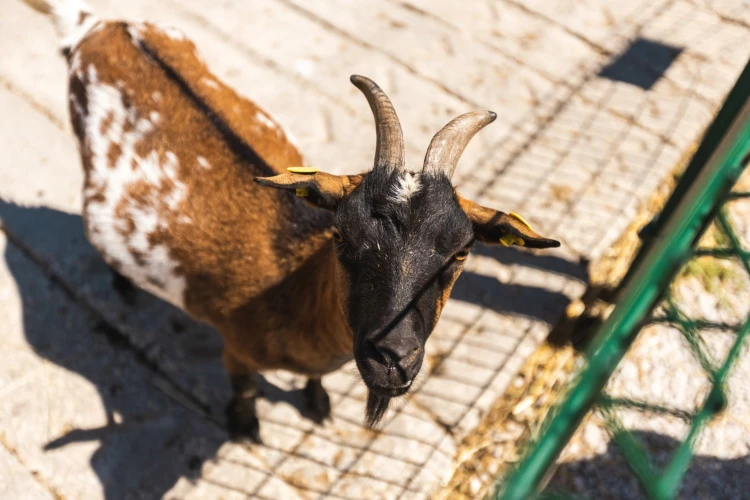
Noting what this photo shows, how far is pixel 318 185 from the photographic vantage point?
8.07 feet

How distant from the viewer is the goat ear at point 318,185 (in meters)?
2.42

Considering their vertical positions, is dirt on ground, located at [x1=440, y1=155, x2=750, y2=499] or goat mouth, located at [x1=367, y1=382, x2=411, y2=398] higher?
goat mouth, located at [x1=367, y1=382, x2=411, y2=398]

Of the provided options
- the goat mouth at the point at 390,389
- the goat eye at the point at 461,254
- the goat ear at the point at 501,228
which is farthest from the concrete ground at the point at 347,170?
the goat ear at the point at 501,228

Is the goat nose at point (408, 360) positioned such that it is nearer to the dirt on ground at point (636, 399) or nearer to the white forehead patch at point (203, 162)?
the dirt on ground at point (636, 399)

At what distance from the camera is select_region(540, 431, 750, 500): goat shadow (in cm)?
339

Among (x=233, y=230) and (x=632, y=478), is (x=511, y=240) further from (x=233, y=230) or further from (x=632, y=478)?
(x=632, y=478)

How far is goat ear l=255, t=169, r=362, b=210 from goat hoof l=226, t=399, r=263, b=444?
1357 millimetres

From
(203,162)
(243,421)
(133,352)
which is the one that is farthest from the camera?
(133,352)

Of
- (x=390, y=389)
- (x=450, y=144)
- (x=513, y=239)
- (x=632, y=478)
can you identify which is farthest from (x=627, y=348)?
(x=632, y=478)

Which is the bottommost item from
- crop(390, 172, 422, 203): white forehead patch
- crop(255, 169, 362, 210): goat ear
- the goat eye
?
the goat eye

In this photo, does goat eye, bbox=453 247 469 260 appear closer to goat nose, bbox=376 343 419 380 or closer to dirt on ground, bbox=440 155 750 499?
goat nose, bbox=376 343 419 380

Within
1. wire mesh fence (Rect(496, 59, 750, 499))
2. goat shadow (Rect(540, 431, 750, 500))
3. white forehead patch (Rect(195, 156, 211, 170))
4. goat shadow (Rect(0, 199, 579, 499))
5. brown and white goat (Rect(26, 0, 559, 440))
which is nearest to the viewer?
wire mesh fence (Rect(496, 59, 750, 499))

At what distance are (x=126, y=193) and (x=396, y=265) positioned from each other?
1777 mm

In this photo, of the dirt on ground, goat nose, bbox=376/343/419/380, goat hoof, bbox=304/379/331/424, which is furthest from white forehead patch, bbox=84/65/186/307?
the dirt on ground
